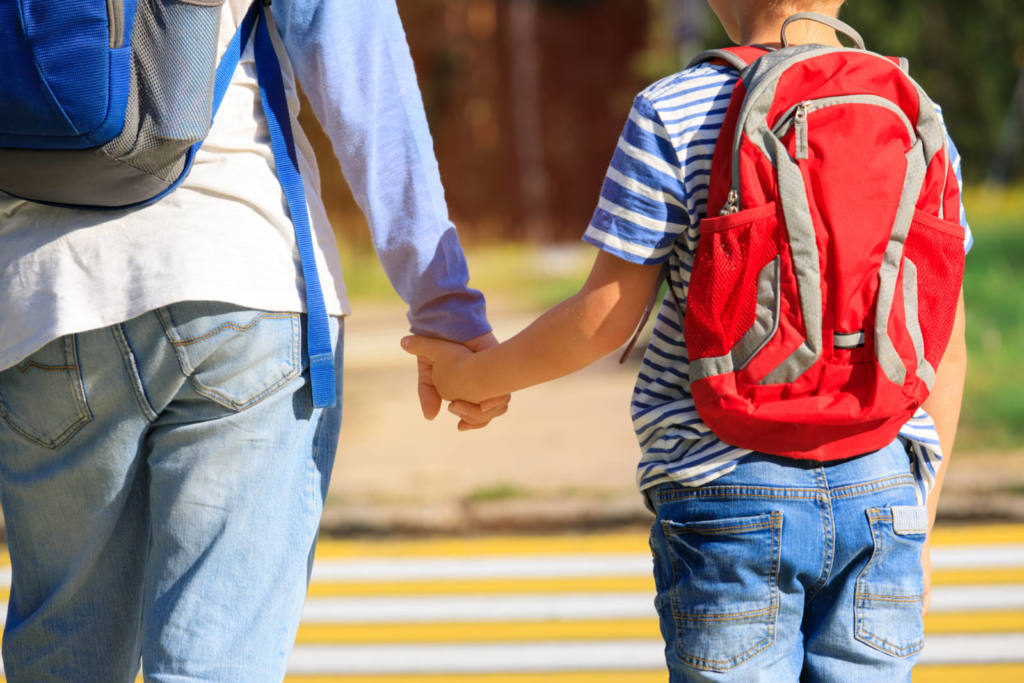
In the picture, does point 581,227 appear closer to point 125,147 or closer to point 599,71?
point 599,71

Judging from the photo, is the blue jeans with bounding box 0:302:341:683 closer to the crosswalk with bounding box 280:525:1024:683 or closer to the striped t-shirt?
the striped t-shirt

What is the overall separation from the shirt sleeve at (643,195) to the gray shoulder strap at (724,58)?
5.4 inches

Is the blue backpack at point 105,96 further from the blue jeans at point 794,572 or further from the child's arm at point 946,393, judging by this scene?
the child's arm at point 946,393

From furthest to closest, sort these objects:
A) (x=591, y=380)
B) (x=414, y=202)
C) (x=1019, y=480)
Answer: (x=591, y=380), (x=1019, y=480), (x=414, y=202)

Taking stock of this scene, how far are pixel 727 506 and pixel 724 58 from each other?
68cm

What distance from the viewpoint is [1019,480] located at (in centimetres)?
518

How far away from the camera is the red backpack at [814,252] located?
1.73 meters

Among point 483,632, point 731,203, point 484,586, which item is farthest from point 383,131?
point 484,586

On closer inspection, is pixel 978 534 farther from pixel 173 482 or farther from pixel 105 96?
pixel 105 96

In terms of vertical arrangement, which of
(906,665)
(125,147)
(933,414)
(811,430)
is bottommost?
(906,665)

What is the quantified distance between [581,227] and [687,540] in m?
17.9

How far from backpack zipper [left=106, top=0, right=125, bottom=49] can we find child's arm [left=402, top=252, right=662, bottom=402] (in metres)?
0.76

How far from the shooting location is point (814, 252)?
5.65 feet

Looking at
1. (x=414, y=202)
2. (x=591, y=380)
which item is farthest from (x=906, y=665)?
(x=591, y=380)
